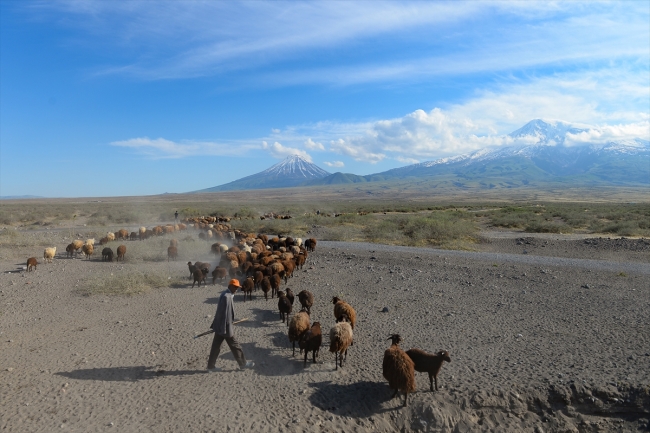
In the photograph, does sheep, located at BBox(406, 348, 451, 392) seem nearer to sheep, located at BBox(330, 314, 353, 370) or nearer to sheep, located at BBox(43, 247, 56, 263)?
sheep, located at BBox(330, 314, 353, 370)

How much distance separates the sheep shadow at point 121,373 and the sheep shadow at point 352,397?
7.15 feet

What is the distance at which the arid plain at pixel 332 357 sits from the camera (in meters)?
5.82

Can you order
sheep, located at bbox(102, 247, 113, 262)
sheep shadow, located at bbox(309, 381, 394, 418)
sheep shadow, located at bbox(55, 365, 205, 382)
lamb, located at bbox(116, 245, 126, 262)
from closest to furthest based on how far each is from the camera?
sheep shadow, located at bbox(309, 381, 394, 418)
sheep shadow, located at bbox(55, 365, 205, 382)
lamb, located at bbox(116, 245, 126, 262)
sheep, located at bbox(102, 247, 113, 262)

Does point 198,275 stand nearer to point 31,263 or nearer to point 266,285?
point 266,285

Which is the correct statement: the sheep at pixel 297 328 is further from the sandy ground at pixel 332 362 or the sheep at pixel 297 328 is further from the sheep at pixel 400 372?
the sheep at pixel 400 372

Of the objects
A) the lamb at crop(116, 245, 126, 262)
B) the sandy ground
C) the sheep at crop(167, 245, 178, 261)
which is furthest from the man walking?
the lamb at crop(116, 245, 126, 262)

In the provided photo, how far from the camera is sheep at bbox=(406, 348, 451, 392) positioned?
6242 millimetres

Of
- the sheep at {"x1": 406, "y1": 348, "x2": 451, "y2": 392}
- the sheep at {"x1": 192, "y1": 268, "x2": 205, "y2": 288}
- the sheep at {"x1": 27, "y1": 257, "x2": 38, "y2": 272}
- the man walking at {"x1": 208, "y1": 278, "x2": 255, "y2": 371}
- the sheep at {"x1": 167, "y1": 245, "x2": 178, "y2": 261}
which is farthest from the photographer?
the sheep at {"x1": 167, "y1": 245, "x2": 178, "y2": 261}

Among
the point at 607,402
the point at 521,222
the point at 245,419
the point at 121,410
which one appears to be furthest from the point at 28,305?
the point at 521,222

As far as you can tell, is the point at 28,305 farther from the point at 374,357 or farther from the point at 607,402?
the point at 607,402

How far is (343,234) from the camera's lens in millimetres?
28156

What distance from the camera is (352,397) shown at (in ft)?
20.4

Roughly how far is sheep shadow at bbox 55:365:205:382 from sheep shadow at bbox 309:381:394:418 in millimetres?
2181

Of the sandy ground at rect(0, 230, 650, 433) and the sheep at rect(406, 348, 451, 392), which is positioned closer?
the sandy ground at rect(0, 230, 650, 433)
